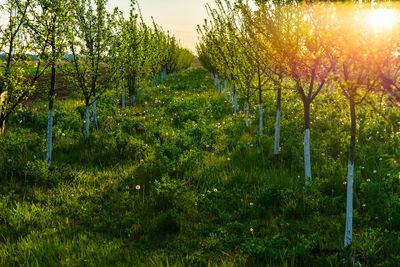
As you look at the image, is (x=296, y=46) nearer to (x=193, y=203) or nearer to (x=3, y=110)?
(x=193, y=203)

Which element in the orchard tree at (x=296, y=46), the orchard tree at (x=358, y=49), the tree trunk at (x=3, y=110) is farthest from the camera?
the tree trunk at (x=3, y=110)

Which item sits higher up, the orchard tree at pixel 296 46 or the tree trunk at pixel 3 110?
the orchard tree at pixel 296 46

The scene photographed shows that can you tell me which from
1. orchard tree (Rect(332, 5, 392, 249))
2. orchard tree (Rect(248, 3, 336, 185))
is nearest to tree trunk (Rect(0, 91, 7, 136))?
orchard tree (Rect(248, 3, 336, 185))

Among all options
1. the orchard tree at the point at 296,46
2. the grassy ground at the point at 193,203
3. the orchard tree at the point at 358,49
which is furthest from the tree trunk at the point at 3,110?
the orchard tree at the point at 358,49

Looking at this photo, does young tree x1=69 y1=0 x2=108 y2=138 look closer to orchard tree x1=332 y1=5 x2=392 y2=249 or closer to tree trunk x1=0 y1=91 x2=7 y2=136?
tree trunk x1=0 y1=91 x2=7 y2=136

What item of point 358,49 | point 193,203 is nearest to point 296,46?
point 358,49

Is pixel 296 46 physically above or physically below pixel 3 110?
above

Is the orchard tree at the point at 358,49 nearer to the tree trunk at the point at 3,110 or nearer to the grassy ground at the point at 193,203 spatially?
the grassy ground at the point at 193,203

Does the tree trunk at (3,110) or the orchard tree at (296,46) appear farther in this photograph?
Answer: the tree trunk at (3,110)

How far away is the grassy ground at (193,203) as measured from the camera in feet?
14.8

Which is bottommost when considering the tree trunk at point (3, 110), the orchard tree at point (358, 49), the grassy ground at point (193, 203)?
the grassy ground at point (193, 203)

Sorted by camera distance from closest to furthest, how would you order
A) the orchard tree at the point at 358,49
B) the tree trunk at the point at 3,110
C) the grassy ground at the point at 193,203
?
the orchard tree at the point at 358,49
the grassy ground at the point at 193,203
the tree trunk at the point at 3,110

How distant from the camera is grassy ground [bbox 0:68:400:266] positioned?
178 inches

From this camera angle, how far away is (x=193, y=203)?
249 inches
